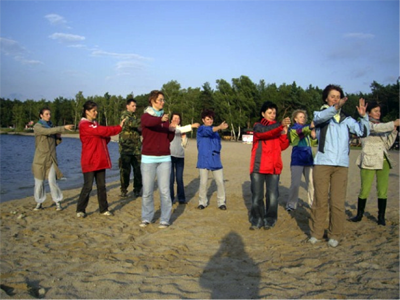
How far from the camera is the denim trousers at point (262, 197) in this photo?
5.36 meters

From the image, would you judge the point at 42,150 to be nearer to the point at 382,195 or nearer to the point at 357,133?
the point at 357,133

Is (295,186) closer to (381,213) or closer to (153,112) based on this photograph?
A: (381,213)

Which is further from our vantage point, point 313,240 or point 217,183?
point 217,183

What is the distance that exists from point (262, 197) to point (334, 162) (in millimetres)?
1391

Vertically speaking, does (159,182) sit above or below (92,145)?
below

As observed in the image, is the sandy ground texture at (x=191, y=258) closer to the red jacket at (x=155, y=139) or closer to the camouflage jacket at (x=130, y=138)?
the red jacket at (x=155, y=139)

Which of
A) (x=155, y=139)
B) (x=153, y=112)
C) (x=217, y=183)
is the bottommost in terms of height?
(x=217, y=183)

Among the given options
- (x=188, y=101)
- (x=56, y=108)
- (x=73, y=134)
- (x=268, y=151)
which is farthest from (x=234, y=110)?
(x=56, y=108)

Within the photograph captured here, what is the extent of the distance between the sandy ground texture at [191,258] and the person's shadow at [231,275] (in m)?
0.01

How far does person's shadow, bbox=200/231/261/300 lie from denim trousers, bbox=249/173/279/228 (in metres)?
0.89

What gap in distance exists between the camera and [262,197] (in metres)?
5.40

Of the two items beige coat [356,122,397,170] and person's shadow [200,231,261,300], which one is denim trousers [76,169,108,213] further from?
beige coat [356,122,397,170]

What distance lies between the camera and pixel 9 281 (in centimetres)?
334

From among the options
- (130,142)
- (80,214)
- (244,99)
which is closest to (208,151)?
(130,142)
